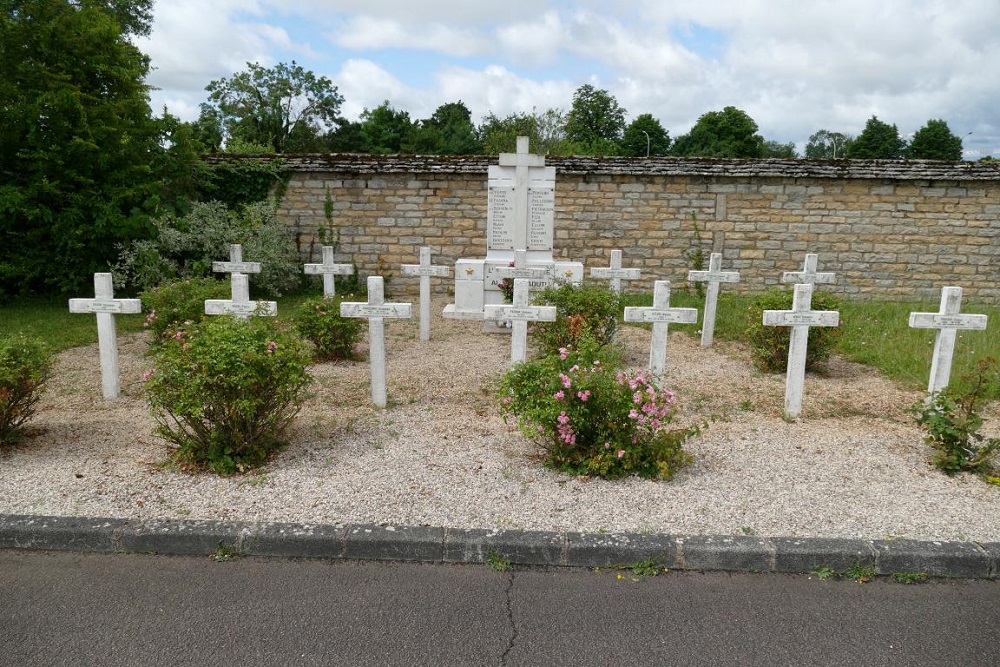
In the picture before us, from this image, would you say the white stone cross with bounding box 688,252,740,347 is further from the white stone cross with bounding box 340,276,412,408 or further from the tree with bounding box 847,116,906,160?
the tree with bounding box 847,116,906,160

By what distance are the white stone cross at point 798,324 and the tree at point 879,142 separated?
5219cm

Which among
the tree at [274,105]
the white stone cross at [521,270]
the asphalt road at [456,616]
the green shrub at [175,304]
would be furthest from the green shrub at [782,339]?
the tree at [274,105]

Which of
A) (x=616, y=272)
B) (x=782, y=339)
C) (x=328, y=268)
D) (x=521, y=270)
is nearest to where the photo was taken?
(x=782, y=339)

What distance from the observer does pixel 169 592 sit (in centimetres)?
349

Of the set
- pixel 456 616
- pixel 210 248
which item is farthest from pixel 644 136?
pixel 456 616

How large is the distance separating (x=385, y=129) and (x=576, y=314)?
1655 inches

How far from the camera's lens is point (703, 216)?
45.6 feet

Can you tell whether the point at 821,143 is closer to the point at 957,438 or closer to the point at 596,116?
the point at 596,116

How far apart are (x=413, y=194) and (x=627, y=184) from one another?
4.14 meters

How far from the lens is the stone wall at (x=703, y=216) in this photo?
13.7 metres

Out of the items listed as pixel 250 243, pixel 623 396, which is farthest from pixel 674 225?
pixel 623 396

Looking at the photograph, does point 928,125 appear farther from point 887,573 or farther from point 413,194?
point 887,573

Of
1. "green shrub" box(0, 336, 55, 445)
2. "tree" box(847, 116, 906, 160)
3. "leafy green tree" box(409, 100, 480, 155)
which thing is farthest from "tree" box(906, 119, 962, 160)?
"green shrub" box(0, 336, 55, 445)

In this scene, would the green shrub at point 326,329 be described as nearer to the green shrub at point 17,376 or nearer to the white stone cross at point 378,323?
the white stone cross at point 378,323
